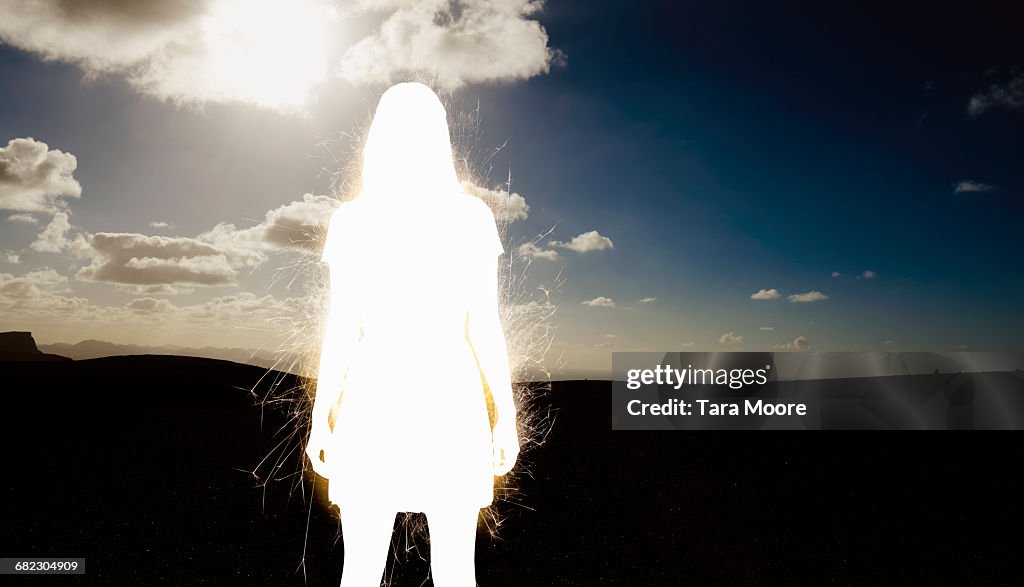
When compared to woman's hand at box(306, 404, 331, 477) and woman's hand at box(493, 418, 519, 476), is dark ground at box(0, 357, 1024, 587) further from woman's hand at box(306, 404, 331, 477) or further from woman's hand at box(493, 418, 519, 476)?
woman's hand at box(306, 404, 331, 477)

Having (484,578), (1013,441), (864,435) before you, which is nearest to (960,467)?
(864,435)

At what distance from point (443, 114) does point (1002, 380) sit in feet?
33.7

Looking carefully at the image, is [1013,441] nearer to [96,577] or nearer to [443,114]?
[443,114]

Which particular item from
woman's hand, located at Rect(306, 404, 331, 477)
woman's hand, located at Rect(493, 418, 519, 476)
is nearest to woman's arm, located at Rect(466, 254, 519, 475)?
woman's hand, located at Rect(493, 418, 519, 476)

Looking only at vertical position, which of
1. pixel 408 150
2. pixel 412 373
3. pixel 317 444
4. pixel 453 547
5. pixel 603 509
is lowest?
pixel 603 509

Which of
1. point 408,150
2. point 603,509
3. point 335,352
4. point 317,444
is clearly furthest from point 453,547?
point 603,509

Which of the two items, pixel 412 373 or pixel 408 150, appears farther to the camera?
pixel 408 150

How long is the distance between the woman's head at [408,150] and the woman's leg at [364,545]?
1.29m

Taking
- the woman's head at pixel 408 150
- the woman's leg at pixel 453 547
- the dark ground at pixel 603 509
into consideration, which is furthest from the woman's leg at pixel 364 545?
the dark ground at pixel 603 509

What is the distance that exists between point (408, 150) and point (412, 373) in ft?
3.09

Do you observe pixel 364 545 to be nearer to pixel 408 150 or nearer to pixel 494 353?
pixel 494 353

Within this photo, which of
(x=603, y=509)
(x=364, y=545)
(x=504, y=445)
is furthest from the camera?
(x=603, y=509)

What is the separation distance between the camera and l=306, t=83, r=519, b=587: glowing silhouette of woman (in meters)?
2.45

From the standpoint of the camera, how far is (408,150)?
8.66 feet
